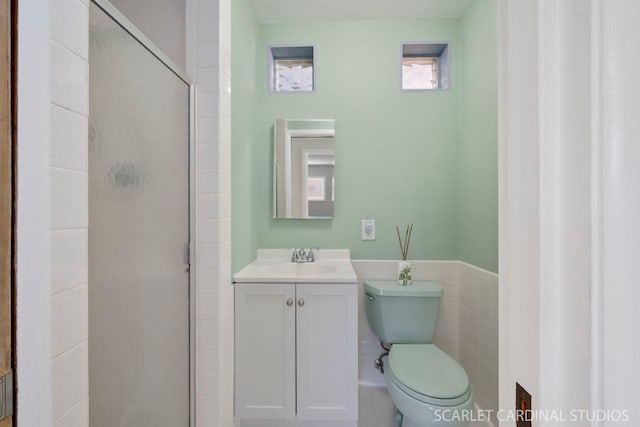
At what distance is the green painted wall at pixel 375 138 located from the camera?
203 centimetres

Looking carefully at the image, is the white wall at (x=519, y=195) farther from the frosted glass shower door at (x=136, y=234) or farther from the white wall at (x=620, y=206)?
the frosted glass shower door at (x=136, y=234)

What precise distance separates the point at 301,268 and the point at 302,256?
0.40 feet

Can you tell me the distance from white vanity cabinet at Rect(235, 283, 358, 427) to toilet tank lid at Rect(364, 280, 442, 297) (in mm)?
340

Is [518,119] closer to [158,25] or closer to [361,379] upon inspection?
[158,25]

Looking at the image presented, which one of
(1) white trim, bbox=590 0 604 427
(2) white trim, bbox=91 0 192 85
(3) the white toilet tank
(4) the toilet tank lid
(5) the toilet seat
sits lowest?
(5) the toilet seat

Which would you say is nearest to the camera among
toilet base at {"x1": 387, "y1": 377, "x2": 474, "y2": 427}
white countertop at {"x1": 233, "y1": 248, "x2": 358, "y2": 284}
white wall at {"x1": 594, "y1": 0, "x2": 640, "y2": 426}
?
white wall at {"x1": 594, "y1": 0, "x2": 640, "y2": 426}

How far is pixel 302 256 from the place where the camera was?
1.99m

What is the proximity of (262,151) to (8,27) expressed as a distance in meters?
1.55

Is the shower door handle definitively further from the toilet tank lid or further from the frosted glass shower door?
Answer: the toilet tank lid

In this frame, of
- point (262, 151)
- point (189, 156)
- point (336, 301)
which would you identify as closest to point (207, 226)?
point (189, 156)

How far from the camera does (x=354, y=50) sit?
2037 mm

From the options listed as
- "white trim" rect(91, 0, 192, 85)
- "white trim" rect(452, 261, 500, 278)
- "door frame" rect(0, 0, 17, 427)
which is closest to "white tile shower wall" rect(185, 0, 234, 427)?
"white trim" rect(91, 0, 192, 85)

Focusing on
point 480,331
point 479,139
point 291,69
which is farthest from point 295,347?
point 291,69

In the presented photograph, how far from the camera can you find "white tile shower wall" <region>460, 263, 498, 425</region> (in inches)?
62.4
